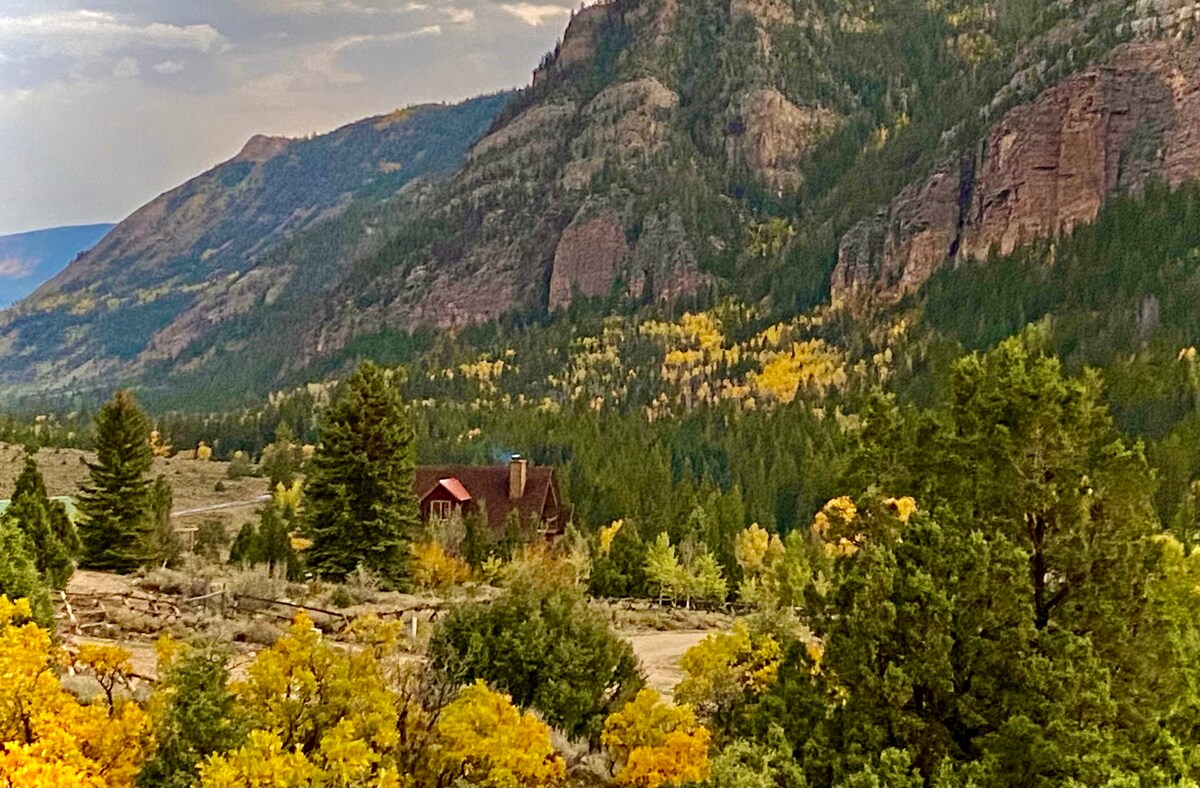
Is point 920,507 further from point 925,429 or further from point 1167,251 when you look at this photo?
point 1167,251

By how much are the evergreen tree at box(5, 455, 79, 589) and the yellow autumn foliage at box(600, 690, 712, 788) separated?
15328 mm

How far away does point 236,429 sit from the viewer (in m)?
171

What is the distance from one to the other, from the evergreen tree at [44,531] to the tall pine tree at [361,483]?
8.06 metres

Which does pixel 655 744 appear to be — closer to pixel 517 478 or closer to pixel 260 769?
pixel 260 769

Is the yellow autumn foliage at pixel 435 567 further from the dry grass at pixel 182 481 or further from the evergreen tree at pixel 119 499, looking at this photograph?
the dry grass at pixel 182 481

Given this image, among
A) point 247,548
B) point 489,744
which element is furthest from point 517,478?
point 489,744

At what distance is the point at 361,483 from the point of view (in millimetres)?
39844

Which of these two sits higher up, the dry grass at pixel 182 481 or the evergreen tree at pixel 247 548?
the evergreen tree at pixel 247 548

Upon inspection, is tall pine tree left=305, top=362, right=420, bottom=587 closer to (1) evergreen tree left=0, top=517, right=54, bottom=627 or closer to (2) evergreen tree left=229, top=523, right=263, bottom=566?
(2) evergreen tree left=229, top=523, right=263, bottom=566

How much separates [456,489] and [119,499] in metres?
36.8

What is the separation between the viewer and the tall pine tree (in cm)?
3953

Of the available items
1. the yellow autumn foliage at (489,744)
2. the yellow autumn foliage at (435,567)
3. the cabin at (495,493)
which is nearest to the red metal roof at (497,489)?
the cabin at (495,493)

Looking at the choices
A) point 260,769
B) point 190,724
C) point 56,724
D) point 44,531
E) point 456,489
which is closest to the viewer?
point 260,769

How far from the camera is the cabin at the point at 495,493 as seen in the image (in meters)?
77.9
